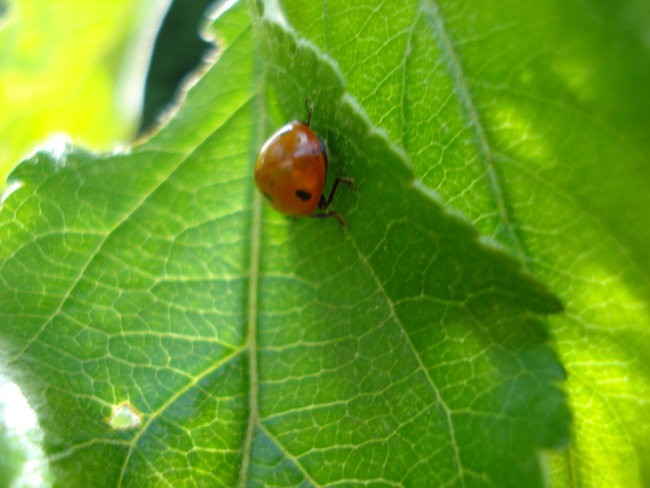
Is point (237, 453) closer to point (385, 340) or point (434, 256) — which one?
point (385, 340)

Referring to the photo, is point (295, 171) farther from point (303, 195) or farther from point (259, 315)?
point (259, 315)

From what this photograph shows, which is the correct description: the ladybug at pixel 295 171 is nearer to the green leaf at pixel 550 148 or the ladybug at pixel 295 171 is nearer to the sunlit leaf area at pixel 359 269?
the sunlit leaf area at pixel 359 269

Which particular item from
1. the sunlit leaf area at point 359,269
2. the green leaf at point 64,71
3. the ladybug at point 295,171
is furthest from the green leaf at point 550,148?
the green leaf at point 64,71

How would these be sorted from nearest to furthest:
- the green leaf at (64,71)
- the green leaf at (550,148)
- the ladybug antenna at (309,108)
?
the green leaf at (550,148) → the ladybug antenna at (309,108) → the green leaf at (64,71)

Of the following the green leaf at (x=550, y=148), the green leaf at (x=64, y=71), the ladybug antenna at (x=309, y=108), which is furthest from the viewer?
the green leaf at (x=64, y=71)

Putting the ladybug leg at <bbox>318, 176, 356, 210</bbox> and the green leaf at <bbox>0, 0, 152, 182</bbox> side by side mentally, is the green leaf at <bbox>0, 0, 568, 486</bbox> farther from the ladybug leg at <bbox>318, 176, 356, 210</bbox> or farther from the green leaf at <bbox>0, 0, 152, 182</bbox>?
the green leaf at <bbox>0, 0, 152, 182</bbox>

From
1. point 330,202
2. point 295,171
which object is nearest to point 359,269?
point 330,202

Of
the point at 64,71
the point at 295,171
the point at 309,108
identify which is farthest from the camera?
the point at 64,71

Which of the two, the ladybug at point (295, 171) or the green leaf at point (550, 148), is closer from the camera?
the green leaf at point (550, 148)
